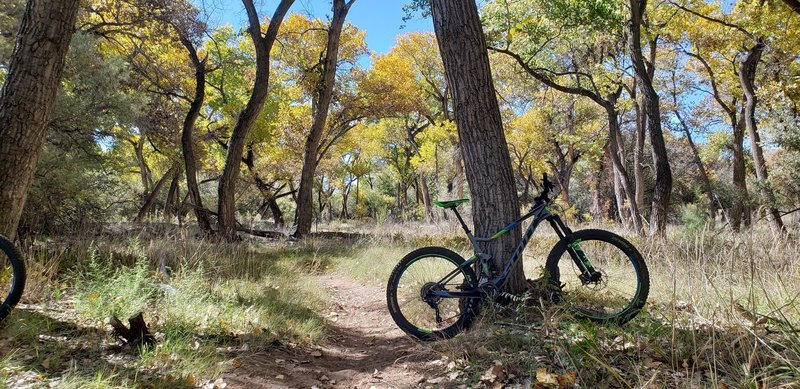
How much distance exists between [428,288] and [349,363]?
3.02 ft

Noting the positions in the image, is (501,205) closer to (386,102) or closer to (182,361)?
(182,361)

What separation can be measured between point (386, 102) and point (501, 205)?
11.5 metres

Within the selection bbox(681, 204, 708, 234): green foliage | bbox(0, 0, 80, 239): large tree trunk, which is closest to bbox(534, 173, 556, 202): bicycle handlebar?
bbox(681, 204, 708, 234): green foliage

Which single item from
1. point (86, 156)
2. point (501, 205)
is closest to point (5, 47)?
point (86, 156)

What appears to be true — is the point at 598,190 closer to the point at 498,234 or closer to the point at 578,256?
the point at 578,256

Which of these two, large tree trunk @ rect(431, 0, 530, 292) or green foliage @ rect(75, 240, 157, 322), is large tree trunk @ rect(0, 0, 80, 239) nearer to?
green foliage @ rect(75, 240, 157, 322)

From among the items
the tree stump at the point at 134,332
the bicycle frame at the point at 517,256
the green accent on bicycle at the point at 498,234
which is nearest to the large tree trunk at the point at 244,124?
the tree stump at the point at 134,332

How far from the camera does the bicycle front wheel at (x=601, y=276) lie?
319 cm

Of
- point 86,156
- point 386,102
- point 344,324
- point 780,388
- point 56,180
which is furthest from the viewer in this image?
point 386,102

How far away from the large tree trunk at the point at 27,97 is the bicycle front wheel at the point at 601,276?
15.2ft

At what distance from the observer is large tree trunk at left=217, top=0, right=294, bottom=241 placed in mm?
8578

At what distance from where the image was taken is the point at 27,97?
11.3 feet

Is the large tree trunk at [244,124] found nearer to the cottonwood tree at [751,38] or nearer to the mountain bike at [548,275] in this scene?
the mountain bike at [548,275]

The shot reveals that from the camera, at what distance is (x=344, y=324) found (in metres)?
4.73
